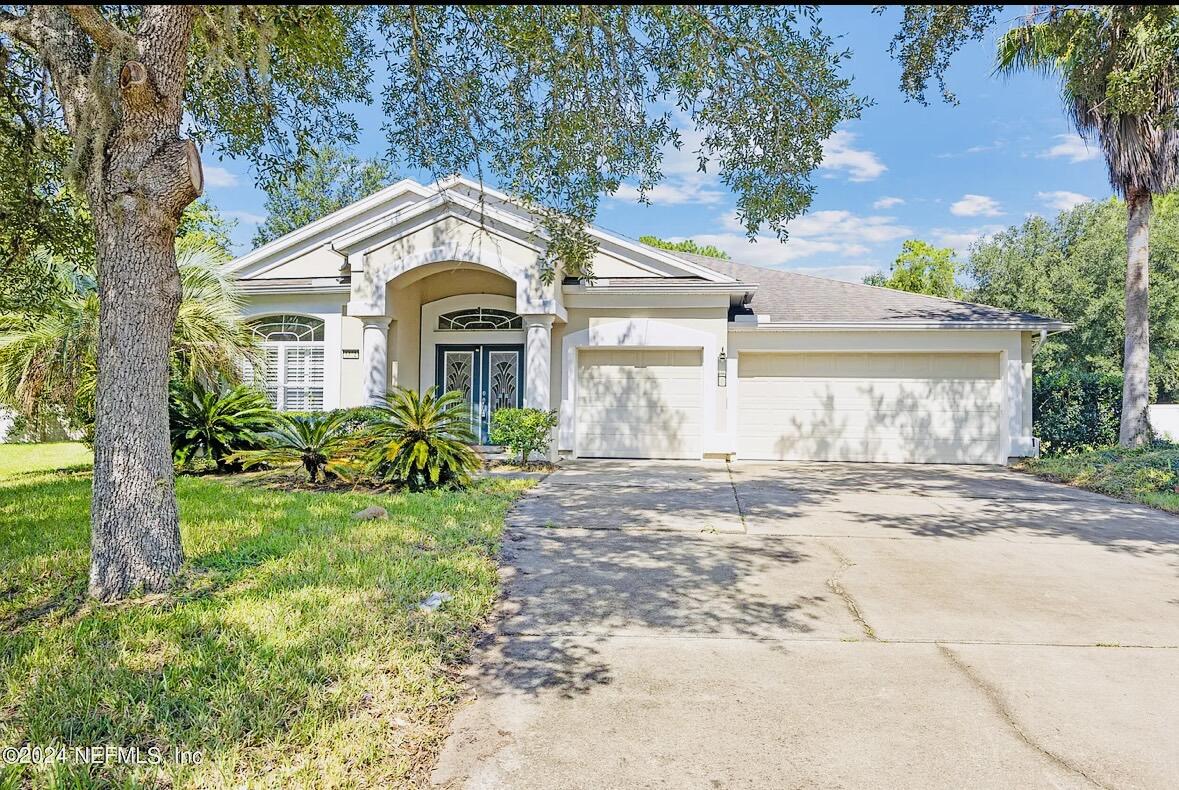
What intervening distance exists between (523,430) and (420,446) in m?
3.59

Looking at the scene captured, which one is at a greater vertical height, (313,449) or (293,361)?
(293,361)

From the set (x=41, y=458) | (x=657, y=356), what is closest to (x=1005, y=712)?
(x=657, y=356)

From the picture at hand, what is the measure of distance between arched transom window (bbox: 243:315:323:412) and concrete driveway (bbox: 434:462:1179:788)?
321 inches

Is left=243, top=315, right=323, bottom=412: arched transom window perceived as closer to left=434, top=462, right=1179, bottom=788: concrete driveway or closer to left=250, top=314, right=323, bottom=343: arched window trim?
left=250, top=314, right=323, bottom=343: arched window trim

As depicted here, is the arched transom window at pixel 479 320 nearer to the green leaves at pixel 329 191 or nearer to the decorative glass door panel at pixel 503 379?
the decorative glass door panel at pixel 503 379

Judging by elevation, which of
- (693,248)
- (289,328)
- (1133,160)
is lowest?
(289,328)

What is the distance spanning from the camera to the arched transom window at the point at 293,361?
13703 millimetres

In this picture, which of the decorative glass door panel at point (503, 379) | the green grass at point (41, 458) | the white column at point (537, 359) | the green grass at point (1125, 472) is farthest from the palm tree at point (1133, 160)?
the green grass at point (41, 458)

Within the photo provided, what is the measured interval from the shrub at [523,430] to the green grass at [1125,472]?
8.57 m

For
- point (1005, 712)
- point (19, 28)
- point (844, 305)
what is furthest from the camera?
point (844, 305)

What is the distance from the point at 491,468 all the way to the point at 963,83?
28.0 ft

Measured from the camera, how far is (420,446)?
27.2 feet

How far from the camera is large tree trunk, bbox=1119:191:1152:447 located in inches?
494

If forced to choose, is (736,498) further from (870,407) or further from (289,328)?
(289,328)
